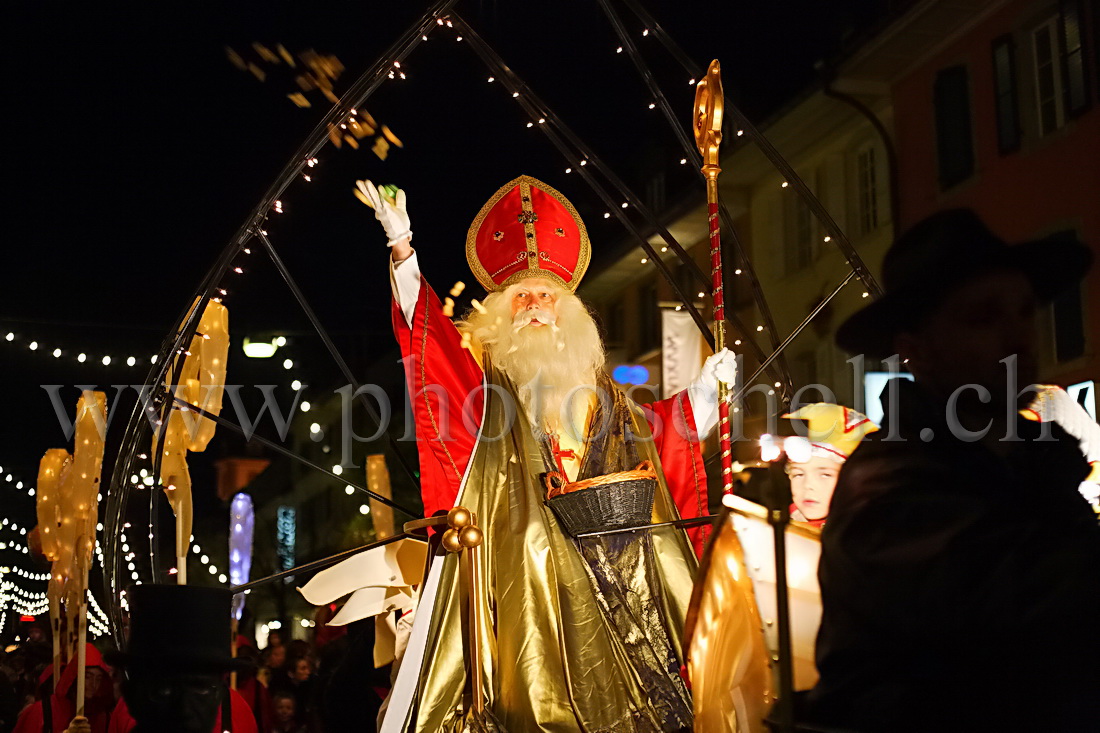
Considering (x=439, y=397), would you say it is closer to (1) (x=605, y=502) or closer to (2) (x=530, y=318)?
(2) (x=530, y=318)

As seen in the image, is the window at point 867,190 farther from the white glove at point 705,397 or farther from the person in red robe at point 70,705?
the person in red robe at point 70,705

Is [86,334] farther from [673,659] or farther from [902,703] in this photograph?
[902,703]

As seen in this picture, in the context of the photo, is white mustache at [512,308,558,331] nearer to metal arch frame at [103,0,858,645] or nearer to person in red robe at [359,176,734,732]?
person in red robe at [359,176,734,732]

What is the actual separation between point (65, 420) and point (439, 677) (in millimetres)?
8997

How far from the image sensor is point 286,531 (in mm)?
40469

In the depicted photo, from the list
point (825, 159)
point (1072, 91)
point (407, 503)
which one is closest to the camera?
point (1072, 91)

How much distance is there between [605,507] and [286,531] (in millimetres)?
36159

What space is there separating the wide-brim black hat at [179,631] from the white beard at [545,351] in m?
2.80

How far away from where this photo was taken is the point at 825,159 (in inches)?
629

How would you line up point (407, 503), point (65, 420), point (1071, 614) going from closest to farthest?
point (1071, 614), point (65, 420), point (407, 503)

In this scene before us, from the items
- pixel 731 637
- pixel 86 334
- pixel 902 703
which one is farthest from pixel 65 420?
pixel 902 703

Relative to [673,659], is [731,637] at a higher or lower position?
higher

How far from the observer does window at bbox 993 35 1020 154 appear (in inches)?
430

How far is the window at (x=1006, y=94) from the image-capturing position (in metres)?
10.9
